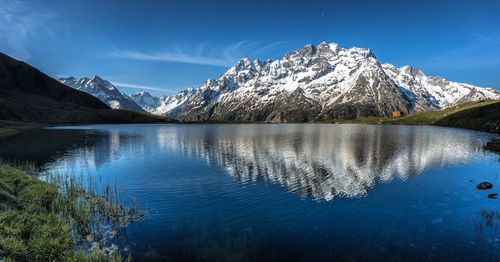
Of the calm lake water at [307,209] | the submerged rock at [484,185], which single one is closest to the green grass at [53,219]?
the calm lake water at [307,209]

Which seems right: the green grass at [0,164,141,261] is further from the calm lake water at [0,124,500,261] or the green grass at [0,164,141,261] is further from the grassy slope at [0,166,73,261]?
the calm lake water at [0,124,500,261]

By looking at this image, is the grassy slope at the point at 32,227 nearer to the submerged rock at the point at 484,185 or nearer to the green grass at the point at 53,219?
the green grass at the point at 53,219

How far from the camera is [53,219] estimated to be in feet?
96.2

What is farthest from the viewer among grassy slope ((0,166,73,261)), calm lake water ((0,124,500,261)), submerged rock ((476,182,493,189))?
submerged rock ((476,182,493,189))

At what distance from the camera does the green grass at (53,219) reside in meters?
22.3

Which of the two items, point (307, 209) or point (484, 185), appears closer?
point (307, 209)

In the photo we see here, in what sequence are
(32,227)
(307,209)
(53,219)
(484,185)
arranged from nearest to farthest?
(32,227)
(53,219)
(307,209)
(484,185)

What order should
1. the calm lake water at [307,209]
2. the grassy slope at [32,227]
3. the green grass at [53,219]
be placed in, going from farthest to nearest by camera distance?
the calm lake water at [307,209] < the green grass at [53,219] < the grassy slope at [32,227]

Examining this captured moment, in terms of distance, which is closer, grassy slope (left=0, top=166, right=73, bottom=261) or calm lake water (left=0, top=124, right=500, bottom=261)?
grassy slope (left=0, top=166, right=73, bottom=261)

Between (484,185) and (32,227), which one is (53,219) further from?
(484,185)

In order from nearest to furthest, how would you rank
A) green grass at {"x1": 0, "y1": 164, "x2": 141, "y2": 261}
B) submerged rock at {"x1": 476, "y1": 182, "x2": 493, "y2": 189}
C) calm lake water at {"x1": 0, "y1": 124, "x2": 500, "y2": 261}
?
1. green grass at {"x1": 0, "y1": 164, "x2": 141, "y2": 261}
2. calm lake water at {"x1": 0, "y1": 124, "x2": 500, "y2": 261}
3. submerged rock at {"x1": 476, "y1": 182, "x2": 493, "y2": 189}

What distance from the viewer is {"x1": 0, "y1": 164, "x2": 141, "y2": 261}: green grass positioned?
878 inches

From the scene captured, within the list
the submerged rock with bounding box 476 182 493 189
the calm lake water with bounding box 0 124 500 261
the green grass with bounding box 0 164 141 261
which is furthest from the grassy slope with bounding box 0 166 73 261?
the submerged rock with bounding box 476 182 493 189

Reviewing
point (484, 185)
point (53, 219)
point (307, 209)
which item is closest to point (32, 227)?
point (53, 219)
